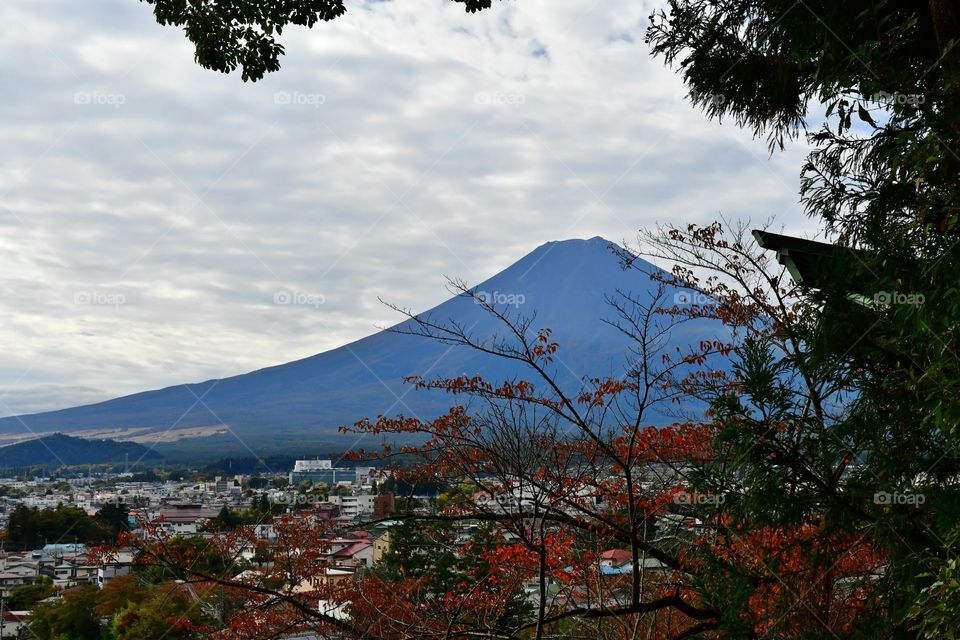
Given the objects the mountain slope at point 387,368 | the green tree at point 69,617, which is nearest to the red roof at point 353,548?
the green tree at point 69,617

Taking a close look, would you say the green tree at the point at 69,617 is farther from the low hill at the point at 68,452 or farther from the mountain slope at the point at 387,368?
the low hill at the point at 68,452

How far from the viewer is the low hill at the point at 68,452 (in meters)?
80.3

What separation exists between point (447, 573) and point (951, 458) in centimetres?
1137

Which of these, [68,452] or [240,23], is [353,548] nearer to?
[240,23]

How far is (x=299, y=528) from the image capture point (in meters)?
9.89

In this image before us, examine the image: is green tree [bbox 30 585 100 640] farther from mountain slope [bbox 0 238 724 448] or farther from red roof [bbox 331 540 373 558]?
mountain slope [bbox 0 238 724 448]

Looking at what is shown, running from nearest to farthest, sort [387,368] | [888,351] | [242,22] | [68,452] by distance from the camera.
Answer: [888,351], [242,22], [68,452], [387,368]

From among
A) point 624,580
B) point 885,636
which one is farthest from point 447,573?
point 885,636

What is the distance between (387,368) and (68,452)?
1427 inches

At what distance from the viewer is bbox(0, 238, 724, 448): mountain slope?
7650 centimetres

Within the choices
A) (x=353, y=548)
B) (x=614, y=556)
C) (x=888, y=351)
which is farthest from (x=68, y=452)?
(x=888, y=351)

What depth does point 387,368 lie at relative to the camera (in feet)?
310

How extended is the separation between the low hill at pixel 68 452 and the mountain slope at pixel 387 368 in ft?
37.8

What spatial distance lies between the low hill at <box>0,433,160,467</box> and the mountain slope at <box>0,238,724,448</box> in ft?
37.8
